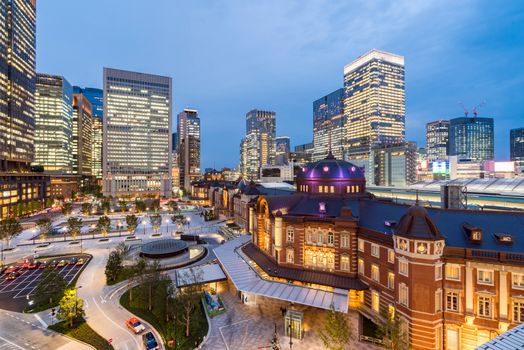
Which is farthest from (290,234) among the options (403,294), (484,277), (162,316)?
(484,277)

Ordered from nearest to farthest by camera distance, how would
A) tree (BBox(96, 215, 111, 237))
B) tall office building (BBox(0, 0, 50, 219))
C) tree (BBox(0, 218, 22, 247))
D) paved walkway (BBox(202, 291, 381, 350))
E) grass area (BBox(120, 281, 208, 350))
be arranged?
1. paved walkway (BBox(202, 291, 381, 350))
2. grass area (BBox(120, 281, 208, 350))
3. tree (BBox(0, 218, 22, 247))
4. tree (BBox(96, 215, 111, 237))
5. tall office building (BBox(0, 0, 50, 219))

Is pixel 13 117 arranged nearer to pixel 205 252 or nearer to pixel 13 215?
pixel 13 215


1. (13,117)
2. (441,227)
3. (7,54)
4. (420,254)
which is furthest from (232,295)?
(7,54)

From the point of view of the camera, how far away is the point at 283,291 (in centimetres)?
4128

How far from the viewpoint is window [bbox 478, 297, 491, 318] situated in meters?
30.1

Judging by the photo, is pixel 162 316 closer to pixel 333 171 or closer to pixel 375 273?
pixel 375 273

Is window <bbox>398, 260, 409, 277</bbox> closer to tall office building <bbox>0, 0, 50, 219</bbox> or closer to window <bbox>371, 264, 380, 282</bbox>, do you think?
window <bbox>371, 264, 380, 282</bbox>

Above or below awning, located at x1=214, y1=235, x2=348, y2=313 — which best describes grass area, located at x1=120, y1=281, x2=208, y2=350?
below

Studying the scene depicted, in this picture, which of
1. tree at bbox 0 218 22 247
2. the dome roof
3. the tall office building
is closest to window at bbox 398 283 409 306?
the dome roof

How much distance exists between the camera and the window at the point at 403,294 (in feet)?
108

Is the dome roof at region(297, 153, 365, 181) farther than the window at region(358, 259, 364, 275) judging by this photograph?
Yes

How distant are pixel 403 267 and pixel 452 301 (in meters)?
6.43

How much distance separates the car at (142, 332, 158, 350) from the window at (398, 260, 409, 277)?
33.4m

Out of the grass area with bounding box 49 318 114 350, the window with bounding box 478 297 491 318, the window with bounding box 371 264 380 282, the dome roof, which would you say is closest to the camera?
the window with bounding box 478 297 491 318
